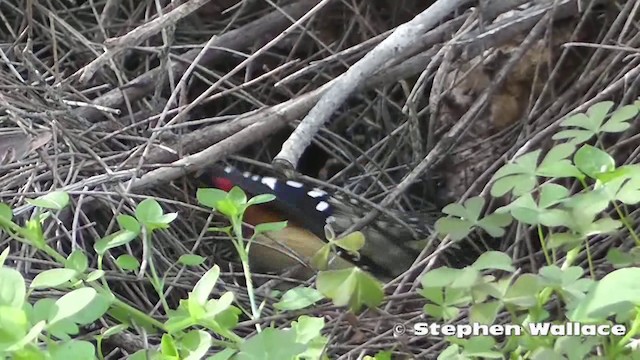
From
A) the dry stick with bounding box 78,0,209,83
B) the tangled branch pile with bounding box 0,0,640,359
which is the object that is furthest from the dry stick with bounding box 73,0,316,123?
the dry stick with bounding box 78,0,209,83

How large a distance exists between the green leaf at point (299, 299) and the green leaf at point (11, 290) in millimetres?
279

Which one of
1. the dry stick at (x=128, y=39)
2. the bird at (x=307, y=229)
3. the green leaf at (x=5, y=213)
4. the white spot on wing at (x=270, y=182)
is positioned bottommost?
the bird at (x=307, y=229)

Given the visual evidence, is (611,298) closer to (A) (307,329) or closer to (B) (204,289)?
(A) (307,329)

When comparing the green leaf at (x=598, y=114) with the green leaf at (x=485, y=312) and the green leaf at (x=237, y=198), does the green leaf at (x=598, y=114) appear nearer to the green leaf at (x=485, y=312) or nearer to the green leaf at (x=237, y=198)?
the green leaf at (x=485, y=312)

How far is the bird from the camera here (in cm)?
141

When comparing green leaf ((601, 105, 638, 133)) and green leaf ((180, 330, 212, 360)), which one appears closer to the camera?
green leaf ((180, 330, 212, 360))

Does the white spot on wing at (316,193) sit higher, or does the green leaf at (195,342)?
the green leaf at (195,342)

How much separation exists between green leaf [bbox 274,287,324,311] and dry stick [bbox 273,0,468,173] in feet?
0.54

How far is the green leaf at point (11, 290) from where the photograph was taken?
767 millimetres

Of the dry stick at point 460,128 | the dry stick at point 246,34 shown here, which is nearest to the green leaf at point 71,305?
the dry stick at point 460,128

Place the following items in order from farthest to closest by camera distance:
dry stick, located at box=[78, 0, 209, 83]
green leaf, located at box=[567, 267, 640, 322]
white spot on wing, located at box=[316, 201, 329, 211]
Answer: white spot on wing, located at box=[316, 201, 329, 211], dry stick, located at box=[78, 0, 209, 83], green leaf, located at box=[567, 267, 640, 322]

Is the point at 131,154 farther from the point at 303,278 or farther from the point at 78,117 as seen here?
the point at 303,278

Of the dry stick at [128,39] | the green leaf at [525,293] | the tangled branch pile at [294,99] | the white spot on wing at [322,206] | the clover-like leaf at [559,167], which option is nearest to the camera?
the green leaf at [525,293]

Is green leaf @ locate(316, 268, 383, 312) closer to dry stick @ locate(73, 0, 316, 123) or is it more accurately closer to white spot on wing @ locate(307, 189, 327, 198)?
white spot on wing @ locate(307, 189, 327, 198)
